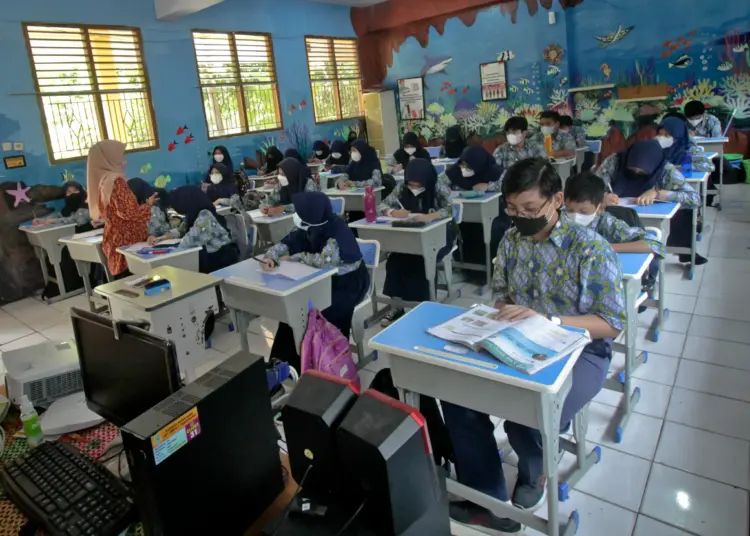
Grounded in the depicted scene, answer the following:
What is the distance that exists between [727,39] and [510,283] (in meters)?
7.28

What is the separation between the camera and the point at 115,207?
13.7 feet

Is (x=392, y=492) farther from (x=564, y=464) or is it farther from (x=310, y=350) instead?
(x=310, y=350)

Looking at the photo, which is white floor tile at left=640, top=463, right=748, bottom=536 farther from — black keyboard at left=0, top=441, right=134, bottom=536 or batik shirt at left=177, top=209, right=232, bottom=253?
batik shirt at left=177, top=209, right=232, bottom=253

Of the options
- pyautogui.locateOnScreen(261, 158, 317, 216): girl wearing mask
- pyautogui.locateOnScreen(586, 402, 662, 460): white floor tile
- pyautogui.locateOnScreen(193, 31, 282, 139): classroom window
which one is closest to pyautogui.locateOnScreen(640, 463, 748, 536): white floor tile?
pyautogui.locateOnScreen(586, 402, 662, 460): white floor tile

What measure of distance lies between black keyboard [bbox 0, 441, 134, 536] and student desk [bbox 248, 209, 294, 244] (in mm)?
3660

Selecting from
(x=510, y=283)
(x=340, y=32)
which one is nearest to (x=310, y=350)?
(x=510, y=283)

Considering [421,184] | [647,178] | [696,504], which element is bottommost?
[696,504]

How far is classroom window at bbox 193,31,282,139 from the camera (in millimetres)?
7520

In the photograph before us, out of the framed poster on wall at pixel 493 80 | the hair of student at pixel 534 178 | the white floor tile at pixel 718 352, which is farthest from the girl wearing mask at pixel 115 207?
the framed poster on wall at pixel 493 80

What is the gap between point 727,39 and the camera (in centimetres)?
716

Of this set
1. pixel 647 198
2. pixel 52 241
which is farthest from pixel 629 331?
pixel 52 241

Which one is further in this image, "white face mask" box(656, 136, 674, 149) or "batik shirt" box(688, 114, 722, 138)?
"batik shirt" box(688, 114, 722, 138)

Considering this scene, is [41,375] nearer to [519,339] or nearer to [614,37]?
[519,339]

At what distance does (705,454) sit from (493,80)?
792 cm
